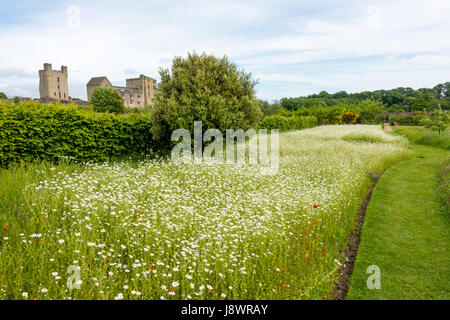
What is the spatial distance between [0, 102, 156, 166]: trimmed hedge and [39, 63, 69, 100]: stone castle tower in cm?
8363

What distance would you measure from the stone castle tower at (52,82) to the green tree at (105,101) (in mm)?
45362

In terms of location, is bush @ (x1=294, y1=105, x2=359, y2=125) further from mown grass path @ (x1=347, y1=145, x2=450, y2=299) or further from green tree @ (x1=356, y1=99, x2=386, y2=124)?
mown grass path @ (x1=347, y1=145, x2=450, y2=299)

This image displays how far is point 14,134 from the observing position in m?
9.97

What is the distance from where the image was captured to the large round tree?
522 inches

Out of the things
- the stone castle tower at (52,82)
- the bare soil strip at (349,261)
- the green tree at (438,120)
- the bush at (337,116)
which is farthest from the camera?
the stone castle tower at (52,82)

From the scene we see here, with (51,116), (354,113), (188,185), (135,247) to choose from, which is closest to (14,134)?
(51,116)

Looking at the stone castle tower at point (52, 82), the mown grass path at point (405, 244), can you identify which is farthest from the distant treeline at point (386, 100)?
the stone castle tower at point (52, 82)

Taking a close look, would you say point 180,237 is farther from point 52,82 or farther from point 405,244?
point 52,82

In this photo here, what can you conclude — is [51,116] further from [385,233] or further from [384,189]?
[384,189]

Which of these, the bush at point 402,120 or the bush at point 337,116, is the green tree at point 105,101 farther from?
the bush at point 402,120

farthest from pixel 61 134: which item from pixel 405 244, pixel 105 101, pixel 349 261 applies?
pixel 105 101

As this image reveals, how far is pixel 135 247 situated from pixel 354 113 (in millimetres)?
47611

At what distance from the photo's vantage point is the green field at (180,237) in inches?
163

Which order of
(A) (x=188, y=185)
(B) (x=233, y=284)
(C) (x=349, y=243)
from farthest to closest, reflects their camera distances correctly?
(A) (x=188, y=185) → (C) (x=349, y=243) → (B) (x=233, y=284)
